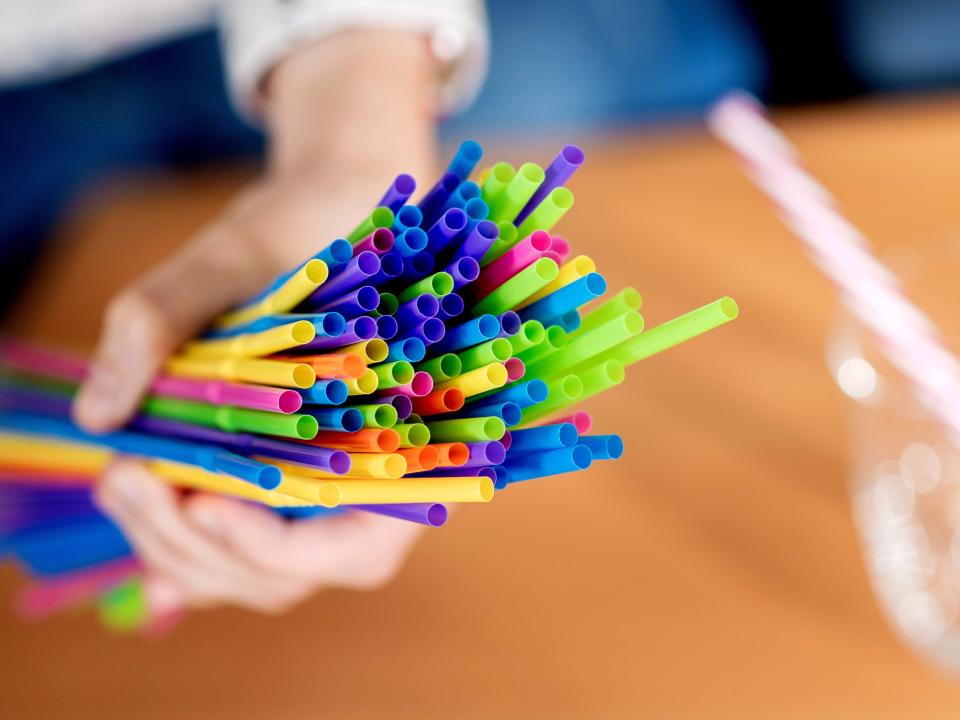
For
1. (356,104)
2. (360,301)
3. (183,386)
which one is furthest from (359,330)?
(356,104)

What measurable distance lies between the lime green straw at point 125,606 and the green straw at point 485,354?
0.30m

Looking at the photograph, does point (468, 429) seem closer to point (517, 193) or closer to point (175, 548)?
point (517, 193)

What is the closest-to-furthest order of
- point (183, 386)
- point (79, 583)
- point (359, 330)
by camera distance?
point (359, 330)
point (183, 386)
point (79, 583)

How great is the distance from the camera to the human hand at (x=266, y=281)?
356 mm

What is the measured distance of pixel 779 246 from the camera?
572mm

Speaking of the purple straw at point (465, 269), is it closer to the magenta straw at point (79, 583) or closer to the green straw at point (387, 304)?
the green straw at point (387, 304)

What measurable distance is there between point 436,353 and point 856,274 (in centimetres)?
24

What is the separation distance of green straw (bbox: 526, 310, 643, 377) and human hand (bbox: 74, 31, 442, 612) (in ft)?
0.46

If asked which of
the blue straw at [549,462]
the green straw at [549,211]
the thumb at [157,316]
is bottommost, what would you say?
the blue straw at [549,462]

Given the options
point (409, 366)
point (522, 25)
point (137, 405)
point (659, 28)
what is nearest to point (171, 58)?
point (522, 25)

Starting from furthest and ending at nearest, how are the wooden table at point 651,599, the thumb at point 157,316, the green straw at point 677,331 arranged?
the wooden table at point 651,599 → the thumb at point 157,316 → the green straw at point 677,331

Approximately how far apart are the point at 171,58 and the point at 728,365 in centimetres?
56

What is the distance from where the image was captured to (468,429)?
0.23 metres

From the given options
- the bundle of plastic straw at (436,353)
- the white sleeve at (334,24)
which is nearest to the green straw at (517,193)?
the bundle of plastic straw at (436,353)
